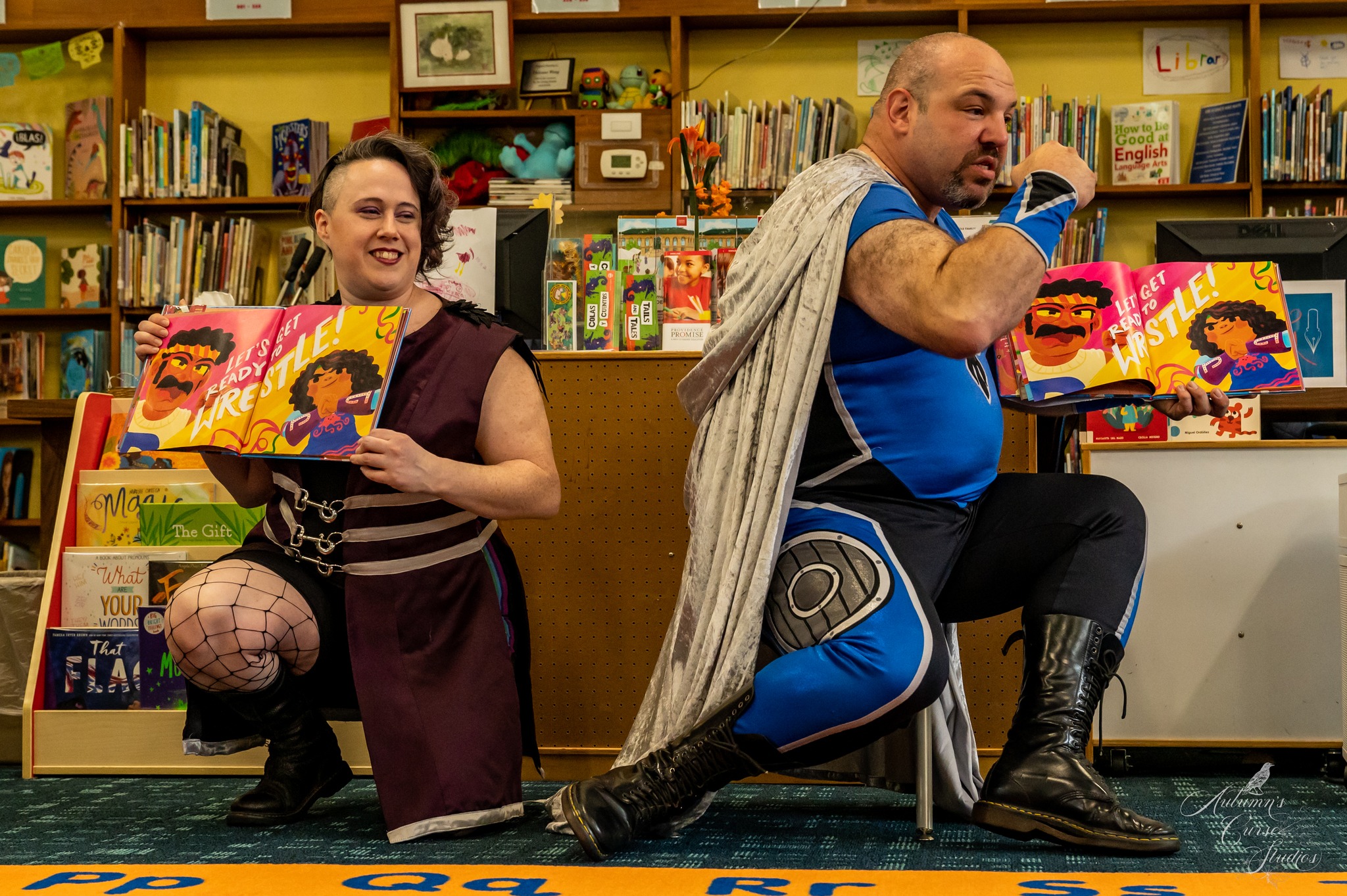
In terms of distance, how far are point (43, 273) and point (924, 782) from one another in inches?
181

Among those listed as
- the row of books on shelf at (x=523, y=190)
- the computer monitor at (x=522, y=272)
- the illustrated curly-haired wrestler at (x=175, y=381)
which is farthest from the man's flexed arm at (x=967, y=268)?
the row of books on shelf at (x=523, y=190)

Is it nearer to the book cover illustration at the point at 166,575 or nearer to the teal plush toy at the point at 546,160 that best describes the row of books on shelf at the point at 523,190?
the teal plush toy at the point at 546,160

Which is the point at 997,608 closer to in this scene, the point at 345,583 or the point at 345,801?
the point at 345,583

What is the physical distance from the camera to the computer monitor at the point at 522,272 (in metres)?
2.59

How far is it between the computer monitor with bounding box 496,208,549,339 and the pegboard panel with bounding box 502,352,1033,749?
1.36 feet

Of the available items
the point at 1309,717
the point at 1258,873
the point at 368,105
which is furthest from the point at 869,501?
the point at 368,105

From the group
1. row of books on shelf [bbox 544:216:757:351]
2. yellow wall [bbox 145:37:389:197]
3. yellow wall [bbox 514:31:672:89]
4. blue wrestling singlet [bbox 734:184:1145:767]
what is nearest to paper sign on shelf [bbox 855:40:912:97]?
yellow wall [bbox 514:31:672:89]

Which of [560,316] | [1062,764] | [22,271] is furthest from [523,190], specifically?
[1062,764]

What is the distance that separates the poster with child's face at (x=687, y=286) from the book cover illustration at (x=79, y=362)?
3.42 meters

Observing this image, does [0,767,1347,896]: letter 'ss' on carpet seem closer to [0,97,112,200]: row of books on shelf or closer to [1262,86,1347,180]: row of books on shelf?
[1262,86,1347,180]: row of books on shelf

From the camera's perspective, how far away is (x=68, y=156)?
4.87 meters

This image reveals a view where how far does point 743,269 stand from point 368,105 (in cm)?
377

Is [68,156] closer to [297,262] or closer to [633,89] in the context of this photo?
[633,89]

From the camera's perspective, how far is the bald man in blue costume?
1396 mm
